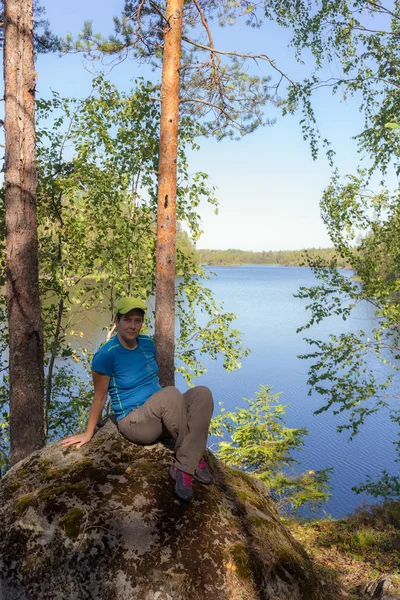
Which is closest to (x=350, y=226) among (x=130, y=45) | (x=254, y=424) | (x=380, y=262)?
(x=380, y=262)

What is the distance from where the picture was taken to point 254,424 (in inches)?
336

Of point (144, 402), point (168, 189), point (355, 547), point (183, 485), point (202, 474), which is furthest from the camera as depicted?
point (168, 189)

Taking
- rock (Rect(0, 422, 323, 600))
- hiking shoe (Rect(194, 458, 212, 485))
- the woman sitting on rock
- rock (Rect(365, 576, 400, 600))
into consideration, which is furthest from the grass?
the woman sitting on rock

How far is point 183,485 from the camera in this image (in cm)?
356

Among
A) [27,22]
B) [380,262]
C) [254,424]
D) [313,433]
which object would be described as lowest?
[313,433]

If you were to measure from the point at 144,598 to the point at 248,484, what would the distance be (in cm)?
168

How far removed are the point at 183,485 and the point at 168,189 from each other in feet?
16.5

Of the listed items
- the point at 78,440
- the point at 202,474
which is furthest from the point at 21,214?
the point at 202,474

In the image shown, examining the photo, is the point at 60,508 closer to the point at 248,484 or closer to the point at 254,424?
the point at 248,484

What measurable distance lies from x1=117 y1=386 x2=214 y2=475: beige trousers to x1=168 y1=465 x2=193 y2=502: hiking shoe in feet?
0.18

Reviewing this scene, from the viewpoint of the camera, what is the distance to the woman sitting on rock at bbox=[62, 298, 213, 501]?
3643mm

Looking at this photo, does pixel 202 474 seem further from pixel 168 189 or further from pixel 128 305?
pixel 168 189

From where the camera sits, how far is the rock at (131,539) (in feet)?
10.0

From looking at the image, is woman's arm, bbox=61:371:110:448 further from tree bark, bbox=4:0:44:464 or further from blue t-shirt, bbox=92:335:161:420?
tree bark, bbox=4:0:44:464
